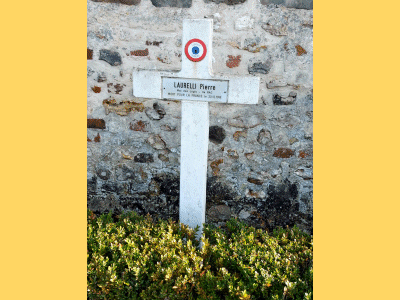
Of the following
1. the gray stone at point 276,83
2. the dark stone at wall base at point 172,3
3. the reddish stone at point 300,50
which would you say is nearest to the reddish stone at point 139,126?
the dark stone at wall base at point 172,3

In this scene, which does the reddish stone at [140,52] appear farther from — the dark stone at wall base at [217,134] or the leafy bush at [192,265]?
the leafy bush at [192,265]

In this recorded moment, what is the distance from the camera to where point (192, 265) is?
291cm

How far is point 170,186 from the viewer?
4.12 meters

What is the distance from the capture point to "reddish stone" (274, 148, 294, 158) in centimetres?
385

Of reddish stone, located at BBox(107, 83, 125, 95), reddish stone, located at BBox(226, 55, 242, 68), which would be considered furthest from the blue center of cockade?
reddish stone, located at BBox(107, 83, 125, 95)

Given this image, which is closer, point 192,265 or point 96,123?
point 192,265

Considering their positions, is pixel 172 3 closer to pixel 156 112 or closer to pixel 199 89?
pixel 156 112

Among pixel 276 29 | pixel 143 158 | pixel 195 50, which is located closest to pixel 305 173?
pixel 276 29

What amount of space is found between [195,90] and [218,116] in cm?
92

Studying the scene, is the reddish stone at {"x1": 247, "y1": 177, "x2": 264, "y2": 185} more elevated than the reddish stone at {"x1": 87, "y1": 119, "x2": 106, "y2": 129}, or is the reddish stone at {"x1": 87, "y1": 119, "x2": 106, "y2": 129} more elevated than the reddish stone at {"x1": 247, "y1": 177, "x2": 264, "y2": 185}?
the reddish stone at {"x1": 87, "y1": 119, "x2": 106, "y2": 129}

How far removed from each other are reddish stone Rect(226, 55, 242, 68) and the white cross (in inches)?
31.1

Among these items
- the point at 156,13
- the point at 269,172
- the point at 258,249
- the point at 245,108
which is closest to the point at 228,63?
the point at 245,108

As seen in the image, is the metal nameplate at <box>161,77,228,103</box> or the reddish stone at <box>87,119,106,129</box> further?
the reddish stone at <box>87,119,106,129</box>

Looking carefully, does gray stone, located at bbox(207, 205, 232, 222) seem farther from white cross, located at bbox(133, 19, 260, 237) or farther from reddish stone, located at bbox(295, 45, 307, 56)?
reddish stone, located at bbox(295, 45, 307, 56)
